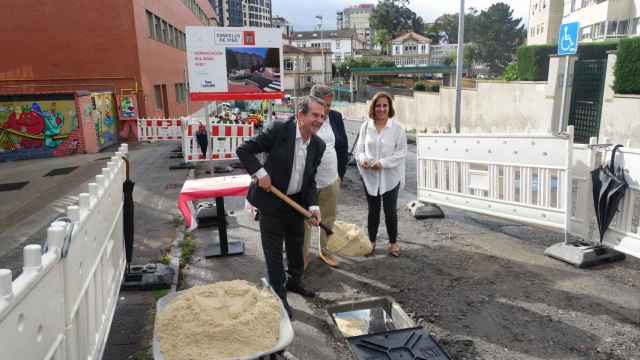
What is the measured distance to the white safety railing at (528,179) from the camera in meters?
4.69

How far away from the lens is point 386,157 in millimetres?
5312

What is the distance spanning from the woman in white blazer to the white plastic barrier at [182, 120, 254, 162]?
8.37m

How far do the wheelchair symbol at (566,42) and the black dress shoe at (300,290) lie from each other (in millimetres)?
4882

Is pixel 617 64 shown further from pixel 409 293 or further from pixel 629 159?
pixel 409 293

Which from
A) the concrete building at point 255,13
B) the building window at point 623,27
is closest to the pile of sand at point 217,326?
the building window at point 623,27

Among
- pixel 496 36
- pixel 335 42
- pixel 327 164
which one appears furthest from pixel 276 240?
pixel 335 42

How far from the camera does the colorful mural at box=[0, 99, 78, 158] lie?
1474cm

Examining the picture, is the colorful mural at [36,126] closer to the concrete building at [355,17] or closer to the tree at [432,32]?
the tree at [432,32]

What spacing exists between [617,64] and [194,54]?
14.1m

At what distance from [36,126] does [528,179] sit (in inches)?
588

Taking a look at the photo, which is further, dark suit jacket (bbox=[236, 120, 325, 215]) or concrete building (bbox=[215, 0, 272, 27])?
concrete building (bbox=[215, 0, 272, 27])

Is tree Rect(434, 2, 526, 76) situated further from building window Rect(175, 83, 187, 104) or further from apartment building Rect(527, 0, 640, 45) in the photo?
building window Rect(175, 83, 187, 104)

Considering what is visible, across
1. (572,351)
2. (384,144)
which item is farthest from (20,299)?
(384,144)

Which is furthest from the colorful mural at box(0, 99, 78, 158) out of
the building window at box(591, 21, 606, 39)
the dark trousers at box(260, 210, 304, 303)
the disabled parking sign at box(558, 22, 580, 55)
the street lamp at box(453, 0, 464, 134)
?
the building window at box(591, 21, 606, 39)
